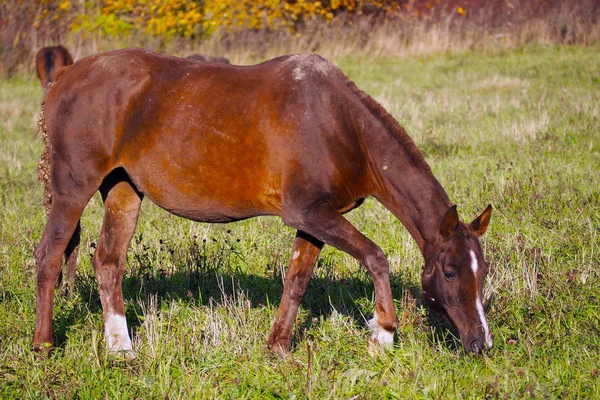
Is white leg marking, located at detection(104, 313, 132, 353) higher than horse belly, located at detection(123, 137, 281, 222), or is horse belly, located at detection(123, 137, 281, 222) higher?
horse belly, located at detection(123, 137, 281, 222)

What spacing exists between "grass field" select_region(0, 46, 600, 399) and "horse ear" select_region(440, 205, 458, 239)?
2.50 feet

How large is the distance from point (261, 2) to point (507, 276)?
19.1m

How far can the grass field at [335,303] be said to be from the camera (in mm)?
4379

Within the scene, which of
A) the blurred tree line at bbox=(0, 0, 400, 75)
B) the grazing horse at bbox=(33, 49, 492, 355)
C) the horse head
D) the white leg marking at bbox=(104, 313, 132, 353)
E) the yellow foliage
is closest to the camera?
the horse head

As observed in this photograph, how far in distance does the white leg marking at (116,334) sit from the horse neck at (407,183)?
203 centimetres

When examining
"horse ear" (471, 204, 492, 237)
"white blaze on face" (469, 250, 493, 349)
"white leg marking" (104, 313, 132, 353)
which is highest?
"horse ear" (471, 204, 492, 237)

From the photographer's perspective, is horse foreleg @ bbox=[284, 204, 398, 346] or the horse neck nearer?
horse foreleg @ bbox=[284, 204, 398, 346]

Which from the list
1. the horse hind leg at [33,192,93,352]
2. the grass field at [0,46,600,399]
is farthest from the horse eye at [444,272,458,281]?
the horse hind leg at [33,192,93,352]

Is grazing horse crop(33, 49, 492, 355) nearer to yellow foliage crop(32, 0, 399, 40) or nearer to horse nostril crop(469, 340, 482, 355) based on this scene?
horse nostril crop(469, 340, 482, 355)

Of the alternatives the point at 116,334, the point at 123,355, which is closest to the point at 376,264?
the point at 123,355

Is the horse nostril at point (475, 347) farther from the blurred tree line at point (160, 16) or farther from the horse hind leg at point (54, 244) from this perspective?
the blurred tree line at point (160, 16)

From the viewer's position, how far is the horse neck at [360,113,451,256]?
479cm

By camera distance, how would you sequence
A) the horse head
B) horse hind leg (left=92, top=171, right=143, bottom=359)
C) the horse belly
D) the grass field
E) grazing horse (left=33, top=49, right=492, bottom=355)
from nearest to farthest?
1. the grass field
2. the horse head
3. grazing horse (left=33, top=49, right=492, bottom=355)
4. the horse belly
5. horse hind leg (left=92, top=171, right=143, bottom=359)

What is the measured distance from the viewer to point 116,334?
5.17 meters
